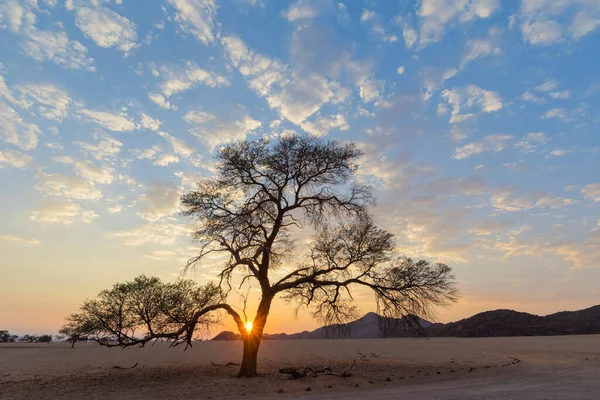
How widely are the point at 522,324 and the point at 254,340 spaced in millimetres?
119701

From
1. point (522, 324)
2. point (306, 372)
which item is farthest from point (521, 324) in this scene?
point (306, 372)

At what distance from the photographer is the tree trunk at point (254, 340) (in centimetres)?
2058

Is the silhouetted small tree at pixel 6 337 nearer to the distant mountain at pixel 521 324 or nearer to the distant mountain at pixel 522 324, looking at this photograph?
the distant mountain at pixel 521 324

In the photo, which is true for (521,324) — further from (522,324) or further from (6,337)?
(6,337)

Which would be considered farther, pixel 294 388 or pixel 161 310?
pixel 161 310

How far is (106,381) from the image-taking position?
2069 cm

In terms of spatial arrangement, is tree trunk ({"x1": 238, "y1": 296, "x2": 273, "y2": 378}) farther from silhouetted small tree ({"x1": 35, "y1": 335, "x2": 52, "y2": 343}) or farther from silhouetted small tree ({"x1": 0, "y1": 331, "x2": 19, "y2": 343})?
silhouetted small tree ({"x1": 0, "y1": 331, "x2": 19, "y2": 343})

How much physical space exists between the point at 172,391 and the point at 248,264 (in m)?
6.83

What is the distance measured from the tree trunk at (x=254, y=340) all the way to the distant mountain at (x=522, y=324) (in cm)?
10580

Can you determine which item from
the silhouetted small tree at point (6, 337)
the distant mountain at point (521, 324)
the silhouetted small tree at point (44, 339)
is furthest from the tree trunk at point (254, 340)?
the silhouetted small tree at point (6, 337)

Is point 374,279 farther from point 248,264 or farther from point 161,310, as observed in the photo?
point 161,310

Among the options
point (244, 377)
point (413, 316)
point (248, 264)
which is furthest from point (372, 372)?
point (248, 264)

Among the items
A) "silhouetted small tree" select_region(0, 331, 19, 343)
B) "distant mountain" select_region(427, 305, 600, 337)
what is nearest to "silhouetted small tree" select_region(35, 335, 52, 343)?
"silhouetted small tree" select_region(0, 331, 19, 343)

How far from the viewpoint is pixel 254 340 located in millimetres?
20562
